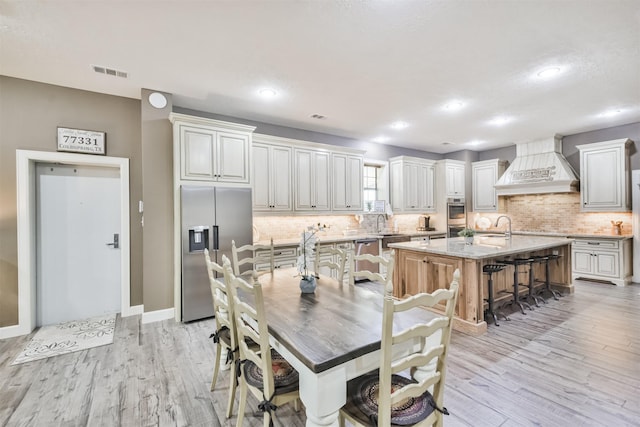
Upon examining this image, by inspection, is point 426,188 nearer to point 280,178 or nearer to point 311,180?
point 311,180

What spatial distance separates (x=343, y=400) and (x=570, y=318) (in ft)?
12.9

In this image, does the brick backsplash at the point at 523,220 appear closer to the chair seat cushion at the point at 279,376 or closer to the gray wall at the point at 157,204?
the gray wall at the point at 157,204

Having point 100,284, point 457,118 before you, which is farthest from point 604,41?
point 100,284

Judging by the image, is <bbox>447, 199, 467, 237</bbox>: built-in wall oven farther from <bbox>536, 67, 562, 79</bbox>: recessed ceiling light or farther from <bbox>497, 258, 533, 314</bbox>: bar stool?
<bbox>536, 67, 562, 79</bbox>: recessed ceiling light

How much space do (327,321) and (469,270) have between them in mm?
2406

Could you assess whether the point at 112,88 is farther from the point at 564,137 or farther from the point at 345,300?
the point at 564,137

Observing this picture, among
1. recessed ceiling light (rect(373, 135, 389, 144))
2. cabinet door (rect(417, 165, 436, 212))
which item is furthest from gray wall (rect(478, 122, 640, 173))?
recessed ceiling light (rect(373, 135, 389, 144))

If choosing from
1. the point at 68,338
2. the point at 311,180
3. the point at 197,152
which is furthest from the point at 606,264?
the point at 68,338

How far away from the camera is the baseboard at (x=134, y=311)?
386 centimetres

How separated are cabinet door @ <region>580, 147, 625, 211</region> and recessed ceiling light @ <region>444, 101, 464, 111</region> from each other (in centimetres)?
341

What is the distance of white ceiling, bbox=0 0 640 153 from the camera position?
7.29ft

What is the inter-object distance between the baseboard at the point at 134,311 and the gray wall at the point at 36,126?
339 millimetres

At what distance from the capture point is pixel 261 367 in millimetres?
1456

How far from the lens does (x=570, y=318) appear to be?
143 inches
